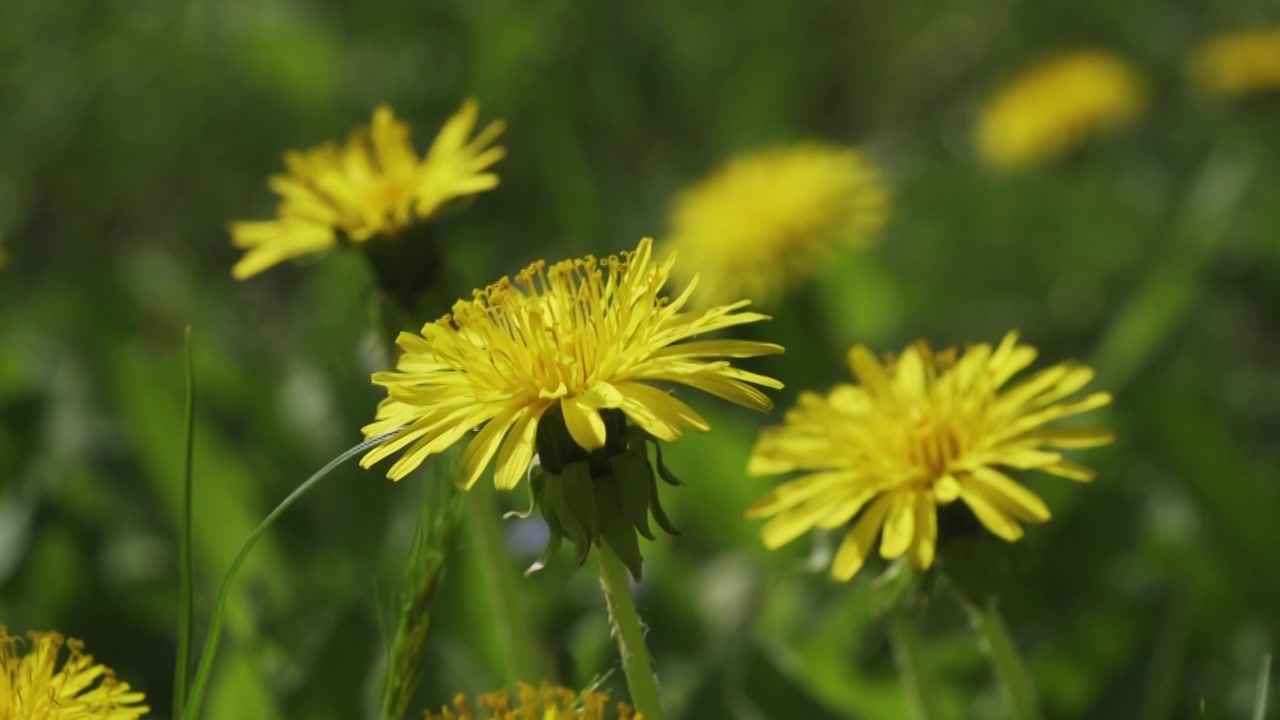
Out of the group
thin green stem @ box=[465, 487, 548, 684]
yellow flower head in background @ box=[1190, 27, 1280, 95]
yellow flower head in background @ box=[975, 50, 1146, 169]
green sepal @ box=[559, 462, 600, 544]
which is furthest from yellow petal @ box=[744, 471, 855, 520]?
yellow flower head in background @ box=[1190, 27, 1280, 95]

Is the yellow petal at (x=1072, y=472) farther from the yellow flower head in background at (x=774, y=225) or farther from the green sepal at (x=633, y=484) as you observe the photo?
the yellow flower head in background at (x=774, y=225)

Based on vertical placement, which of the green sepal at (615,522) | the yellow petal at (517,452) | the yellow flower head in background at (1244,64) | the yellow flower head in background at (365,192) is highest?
the yellow flower head in background at (1244,64)

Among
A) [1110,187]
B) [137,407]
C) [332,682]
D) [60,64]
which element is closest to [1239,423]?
[1110,187]

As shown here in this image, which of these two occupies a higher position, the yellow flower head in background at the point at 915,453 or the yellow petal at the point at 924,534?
the yellow flower head in background at the point at 915,453

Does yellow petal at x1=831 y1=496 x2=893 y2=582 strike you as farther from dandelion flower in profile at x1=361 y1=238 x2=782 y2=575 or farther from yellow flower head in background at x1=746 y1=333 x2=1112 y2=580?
dandelion flower in profile at x1=361 y1=238 x2=782 y2=575

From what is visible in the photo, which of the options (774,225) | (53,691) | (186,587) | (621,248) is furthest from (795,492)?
(621,248)

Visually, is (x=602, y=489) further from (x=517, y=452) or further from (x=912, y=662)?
(x=912, y=662)

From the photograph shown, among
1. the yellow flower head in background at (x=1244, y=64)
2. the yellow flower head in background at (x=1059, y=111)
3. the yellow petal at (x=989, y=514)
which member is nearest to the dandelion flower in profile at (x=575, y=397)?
the yellow petal at (x=989, y=514)
